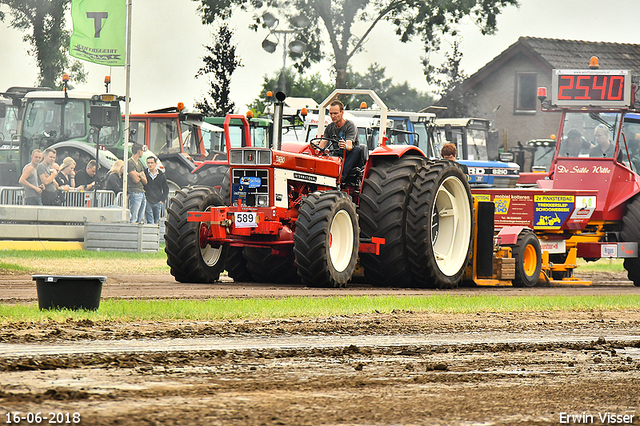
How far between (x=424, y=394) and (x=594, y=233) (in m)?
11.4

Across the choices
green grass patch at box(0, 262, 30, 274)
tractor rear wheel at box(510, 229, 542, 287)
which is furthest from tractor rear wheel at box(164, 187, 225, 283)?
tractor rear wheel at box(510, 229, 542, 287)

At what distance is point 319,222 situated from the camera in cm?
1132

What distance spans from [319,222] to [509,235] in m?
3.93

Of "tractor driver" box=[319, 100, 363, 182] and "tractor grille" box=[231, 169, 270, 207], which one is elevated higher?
"tractor driver" box=[319, 100, 363, 182]

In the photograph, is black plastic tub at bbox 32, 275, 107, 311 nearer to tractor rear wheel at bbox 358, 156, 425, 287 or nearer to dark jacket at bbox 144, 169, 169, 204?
tractor rear wheel at bbox 358, 156, 425, 287

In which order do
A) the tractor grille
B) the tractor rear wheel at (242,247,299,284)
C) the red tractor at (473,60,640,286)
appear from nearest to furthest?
the tractor grille
the tractor rear wheel at (242,247,299,284)
the red tractor at (473,60,640,286)

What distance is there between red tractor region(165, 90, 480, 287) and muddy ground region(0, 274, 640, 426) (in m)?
3.29

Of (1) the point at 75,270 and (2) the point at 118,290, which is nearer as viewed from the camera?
(2) the point at 118,290

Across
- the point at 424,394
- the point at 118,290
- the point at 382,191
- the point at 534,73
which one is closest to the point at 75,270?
the point at 118,290

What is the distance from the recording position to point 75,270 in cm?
1438

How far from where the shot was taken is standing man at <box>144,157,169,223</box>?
849 inches

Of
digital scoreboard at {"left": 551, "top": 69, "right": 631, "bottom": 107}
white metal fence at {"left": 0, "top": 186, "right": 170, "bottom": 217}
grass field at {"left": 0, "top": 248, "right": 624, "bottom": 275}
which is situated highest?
digital scoreboard at {"left": 551, "top": 69, "right": 631, "bottom": 107}

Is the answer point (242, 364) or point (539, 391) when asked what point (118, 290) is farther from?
point (539, 391)

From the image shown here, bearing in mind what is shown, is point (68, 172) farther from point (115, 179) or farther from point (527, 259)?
point (527, 259)
